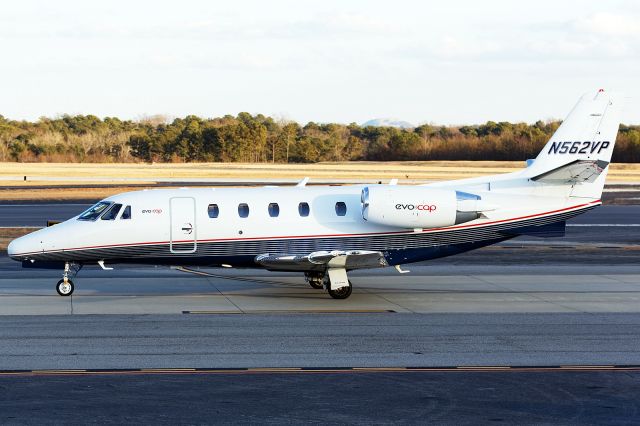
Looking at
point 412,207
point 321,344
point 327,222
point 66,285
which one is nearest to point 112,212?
point 66,285

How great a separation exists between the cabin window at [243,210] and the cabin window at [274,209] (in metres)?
0.57

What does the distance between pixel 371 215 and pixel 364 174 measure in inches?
2575

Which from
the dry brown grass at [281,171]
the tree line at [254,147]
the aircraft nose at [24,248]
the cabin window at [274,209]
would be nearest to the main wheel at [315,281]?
the cabin window at [274,209]

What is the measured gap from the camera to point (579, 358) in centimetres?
1681

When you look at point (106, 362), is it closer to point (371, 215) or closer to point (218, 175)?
point (371, 215)

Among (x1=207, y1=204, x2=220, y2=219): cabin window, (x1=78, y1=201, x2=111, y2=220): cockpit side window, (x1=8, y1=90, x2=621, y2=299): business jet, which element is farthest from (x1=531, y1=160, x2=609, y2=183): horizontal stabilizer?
(x1=78, y1=201, x2=111, y2=220): cockpit side window

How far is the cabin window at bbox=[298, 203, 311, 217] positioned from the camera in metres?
23.7

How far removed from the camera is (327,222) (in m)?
23.7

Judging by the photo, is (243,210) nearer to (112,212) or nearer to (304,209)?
(304,209)

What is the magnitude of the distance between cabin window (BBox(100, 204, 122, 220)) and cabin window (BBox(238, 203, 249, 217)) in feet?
9.70

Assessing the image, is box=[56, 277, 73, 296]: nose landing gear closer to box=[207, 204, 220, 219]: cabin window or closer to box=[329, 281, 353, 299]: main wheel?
box=[207, 204, 220, 219]: cabin window

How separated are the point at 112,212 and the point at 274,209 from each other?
157 inches

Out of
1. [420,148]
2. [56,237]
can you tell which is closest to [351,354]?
[56,237]

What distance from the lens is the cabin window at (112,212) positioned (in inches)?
923
